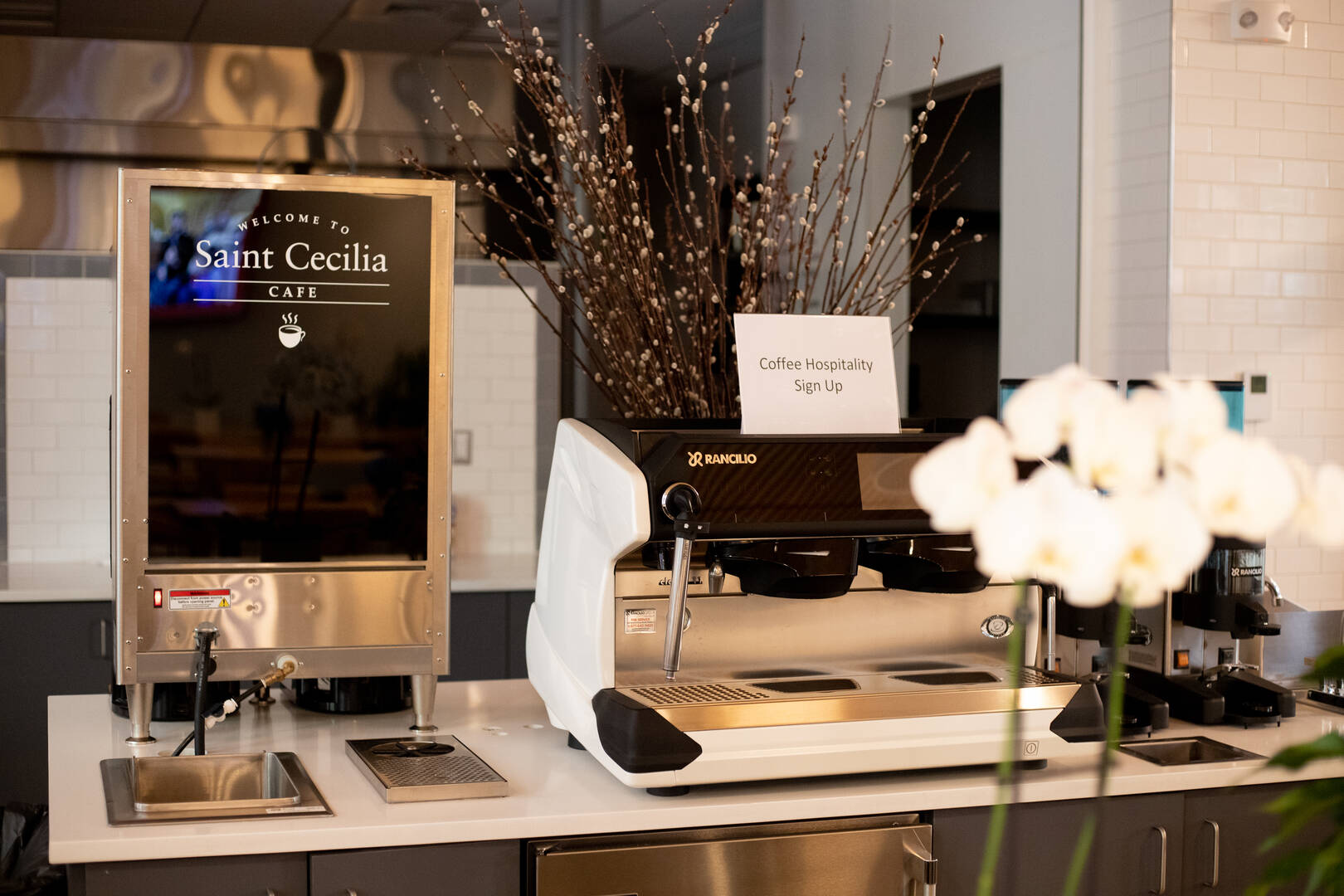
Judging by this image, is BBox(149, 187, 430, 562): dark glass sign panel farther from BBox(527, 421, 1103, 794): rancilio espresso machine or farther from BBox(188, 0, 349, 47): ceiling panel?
BBox(188, 0, 349, 47): ceiling panel

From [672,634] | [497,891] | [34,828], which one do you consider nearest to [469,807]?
[497,891]

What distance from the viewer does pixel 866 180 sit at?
4840mm

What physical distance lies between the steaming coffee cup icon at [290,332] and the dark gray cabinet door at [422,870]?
0.96 meters

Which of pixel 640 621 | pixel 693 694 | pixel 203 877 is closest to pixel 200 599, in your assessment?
pixel 203 877

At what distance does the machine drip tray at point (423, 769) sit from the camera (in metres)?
2.00

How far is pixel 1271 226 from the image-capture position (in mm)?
3822

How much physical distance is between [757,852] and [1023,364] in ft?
8.82

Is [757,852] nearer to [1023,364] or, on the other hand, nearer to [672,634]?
Result: [672,634]

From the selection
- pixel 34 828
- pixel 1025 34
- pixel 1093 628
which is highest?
pixel 1025 34

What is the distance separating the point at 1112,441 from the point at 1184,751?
1966 mm

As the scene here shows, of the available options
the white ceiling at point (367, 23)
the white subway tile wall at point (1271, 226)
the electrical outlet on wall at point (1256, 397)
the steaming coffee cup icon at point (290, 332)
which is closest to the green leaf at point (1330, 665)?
the steaming coffee cup icon at point (290, 332)

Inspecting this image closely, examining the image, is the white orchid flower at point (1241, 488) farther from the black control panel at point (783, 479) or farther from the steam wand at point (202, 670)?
the steam wand at point (202, 670)

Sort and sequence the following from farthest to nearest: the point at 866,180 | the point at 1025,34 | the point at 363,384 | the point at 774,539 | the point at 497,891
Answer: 1. the point at 866,180
2. the point at 1025,34
3. the point at 363,384
4. the point at 774,539
5. the point at 497,891

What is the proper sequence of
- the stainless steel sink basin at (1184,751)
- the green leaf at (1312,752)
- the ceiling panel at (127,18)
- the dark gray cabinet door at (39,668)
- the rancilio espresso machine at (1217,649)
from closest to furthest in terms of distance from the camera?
the green leaf at (1312,752)
the stainless steel sink basin at (1184,751)
the rancilio espresso machine at (1217,649)
the dark gray cabinet door at (39,668)
the ceiling panel at (127,18)
